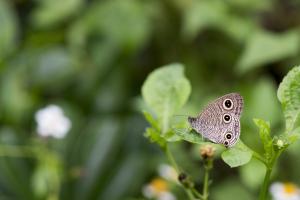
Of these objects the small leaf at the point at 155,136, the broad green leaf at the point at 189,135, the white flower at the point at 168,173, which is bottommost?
the white flower at the point at 168,173

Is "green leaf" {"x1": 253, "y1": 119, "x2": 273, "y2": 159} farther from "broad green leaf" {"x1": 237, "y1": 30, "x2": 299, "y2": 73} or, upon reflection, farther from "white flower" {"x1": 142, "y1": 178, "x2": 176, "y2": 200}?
"broad green leaf" {"x1": 237, "y1": 30, "x2": 299, "y2": 73}

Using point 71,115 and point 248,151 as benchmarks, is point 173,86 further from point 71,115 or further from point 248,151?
point 71,115

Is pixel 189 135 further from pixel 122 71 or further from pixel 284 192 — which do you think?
pixel 122 71

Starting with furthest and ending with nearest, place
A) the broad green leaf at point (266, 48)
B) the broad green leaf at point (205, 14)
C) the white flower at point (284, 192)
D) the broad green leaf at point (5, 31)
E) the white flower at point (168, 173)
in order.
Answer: the broad green leaf at point (5, 31) → the broad green leaf at point (205, 14) → the broad green leaf at point (266, 48) → the white flower at point (168, 173) → the white flower at point (284, 192)

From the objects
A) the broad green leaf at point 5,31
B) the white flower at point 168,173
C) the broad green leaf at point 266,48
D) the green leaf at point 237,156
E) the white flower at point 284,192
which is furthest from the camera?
the broad green leaf at point 5,31

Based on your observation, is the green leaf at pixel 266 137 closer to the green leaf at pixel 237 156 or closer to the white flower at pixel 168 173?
the green leaf at pixel 237 156

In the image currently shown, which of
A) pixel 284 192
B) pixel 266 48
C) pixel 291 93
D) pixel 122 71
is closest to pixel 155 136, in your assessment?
pixel 291 93

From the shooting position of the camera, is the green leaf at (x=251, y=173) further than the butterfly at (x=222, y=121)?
Yes

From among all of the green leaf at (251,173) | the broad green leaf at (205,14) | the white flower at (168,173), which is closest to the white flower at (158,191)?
the white flower at (168,173)
